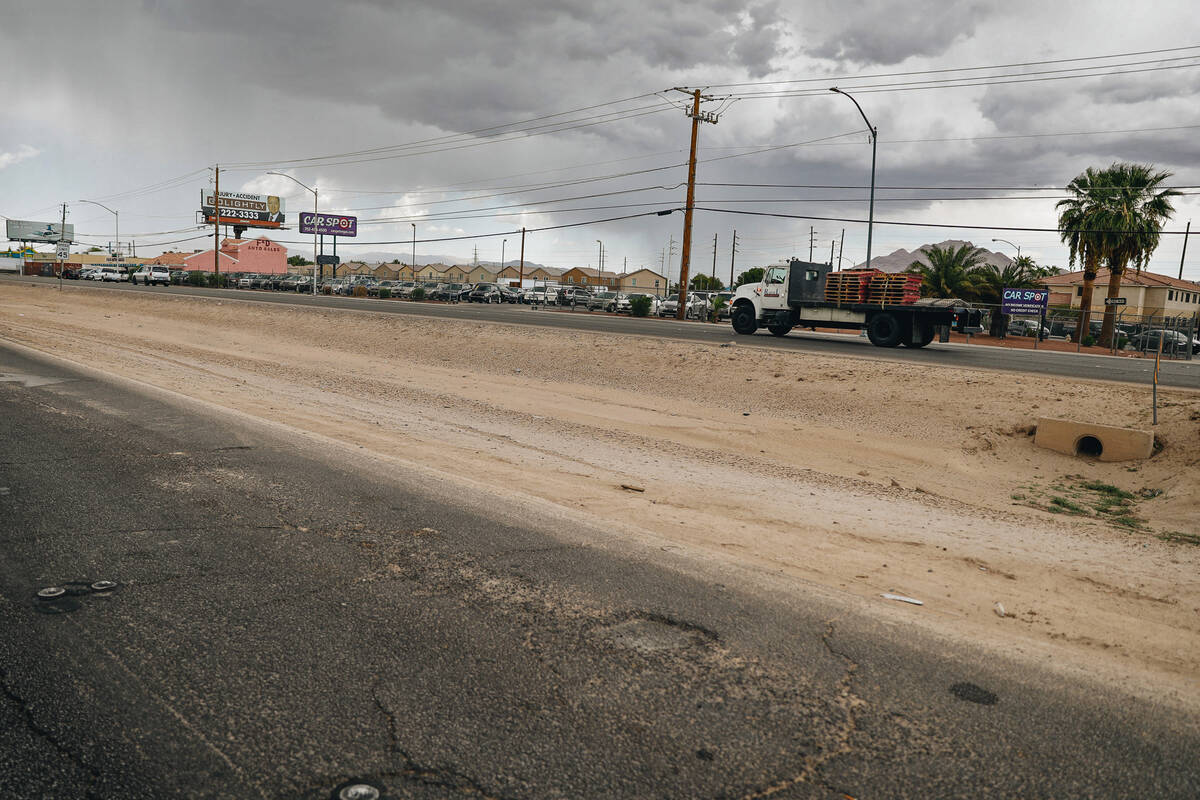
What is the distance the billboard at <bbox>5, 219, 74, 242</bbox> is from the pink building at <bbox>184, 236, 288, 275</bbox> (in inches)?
1173

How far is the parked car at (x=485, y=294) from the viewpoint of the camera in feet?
211

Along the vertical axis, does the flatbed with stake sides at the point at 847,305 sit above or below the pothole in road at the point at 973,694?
above

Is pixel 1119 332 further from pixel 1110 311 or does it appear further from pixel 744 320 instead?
pixel 744 320

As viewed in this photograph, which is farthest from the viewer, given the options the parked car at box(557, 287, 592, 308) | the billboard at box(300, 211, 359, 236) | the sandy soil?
the billboard at box(300, 211, 359, 236)

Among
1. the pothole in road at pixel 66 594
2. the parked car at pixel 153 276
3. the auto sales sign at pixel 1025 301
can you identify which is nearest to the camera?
the pothole in road at pixel 66 594

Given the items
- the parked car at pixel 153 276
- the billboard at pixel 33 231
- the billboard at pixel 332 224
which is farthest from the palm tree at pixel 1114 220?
the billboard at pixel 33 231

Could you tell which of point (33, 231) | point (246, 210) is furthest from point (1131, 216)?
point (33, 231)

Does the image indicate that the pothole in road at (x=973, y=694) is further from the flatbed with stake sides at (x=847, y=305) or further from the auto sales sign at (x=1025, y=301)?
the auto sales sign at (x=1025, y=301)

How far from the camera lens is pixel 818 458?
12.0m

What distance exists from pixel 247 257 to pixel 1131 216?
133 m

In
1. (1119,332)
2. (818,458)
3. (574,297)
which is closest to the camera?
(818,458)

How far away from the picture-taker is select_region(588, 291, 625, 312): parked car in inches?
2263

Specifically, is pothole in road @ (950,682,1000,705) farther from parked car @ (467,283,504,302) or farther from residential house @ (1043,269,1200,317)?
residential house @ (1043,269,1200,317)

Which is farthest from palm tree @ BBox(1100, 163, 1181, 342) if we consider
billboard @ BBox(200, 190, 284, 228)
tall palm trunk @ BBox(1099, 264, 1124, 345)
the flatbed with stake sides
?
billboard @ BBox(200, 190, 284, 228)
